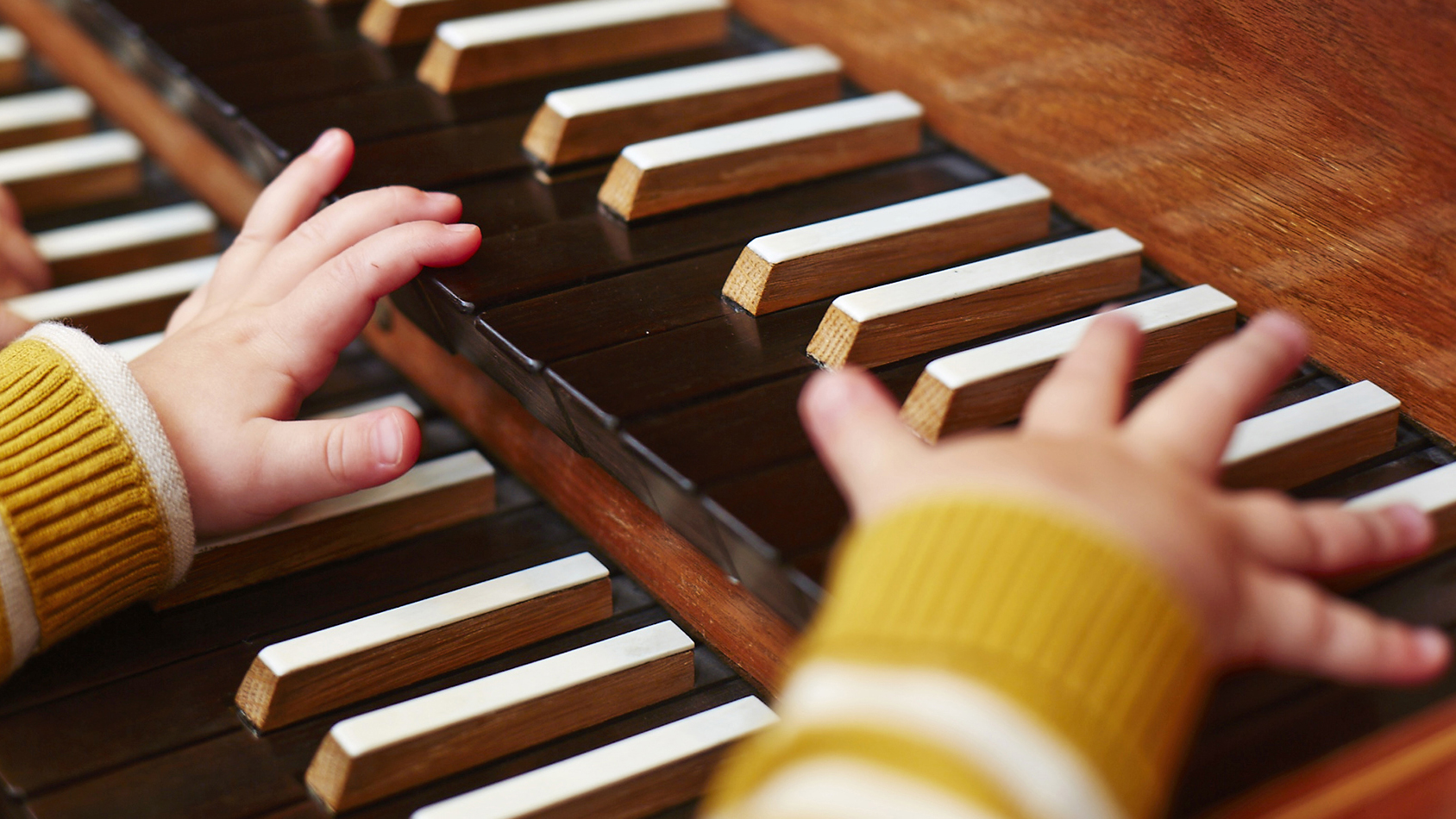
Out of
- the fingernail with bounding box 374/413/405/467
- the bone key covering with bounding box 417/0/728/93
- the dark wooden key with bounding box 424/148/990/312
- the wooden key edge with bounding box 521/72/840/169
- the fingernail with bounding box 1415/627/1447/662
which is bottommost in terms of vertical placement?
the fingernail with bounding box 374/413/405/467

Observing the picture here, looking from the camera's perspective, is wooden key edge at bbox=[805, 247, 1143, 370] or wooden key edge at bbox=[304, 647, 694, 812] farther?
wooden key edge at bbox=[805, 247, 1143, 370]

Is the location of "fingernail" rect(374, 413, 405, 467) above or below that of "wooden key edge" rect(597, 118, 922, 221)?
below

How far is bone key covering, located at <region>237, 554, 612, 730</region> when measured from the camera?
1.01 metres

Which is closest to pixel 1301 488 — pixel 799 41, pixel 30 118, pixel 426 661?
pixel 426 661

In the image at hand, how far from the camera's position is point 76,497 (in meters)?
1.04

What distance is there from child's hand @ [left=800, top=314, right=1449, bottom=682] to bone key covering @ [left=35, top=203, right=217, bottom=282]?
0.94 meters

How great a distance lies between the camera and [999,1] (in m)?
1.31

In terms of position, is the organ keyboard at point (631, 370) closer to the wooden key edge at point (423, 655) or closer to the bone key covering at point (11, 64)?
the wooden key edge at point (423, 655)

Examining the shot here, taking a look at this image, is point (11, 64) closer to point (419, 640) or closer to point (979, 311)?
point (419, 640)

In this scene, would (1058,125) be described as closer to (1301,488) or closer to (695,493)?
(1301,488)

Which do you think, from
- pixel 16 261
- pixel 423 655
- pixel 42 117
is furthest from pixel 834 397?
pixel 42 117

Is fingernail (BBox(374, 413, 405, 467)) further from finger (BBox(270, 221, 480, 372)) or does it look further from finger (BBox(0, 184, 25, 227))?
finger (BBox(0, 184, 25, 227))

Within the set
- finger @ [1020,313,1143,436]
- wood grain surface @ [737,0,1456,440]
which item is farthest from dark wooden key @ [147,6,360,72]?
finger @ [1020,313,1143,436]

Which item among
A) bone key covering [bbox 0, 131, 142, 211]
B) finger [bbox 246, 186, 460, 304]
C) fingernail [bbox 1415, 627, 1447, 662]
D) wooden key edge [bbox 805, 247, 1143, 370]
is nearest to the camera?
fingernail [bbox 1415, 627, 1447, 662]
